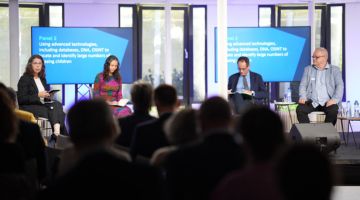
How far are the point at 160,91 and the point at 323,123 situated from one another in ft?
14.6

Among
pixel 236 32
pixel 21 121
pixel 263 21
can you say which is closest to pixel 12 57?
pixel 236 32

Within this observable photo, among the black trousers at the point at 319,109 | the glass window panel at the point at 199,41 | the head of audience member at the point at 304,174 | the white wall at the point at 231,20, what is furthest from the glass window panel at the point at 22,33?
the head of audience member at the point at 304,174

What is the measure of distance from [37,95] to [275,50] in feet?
14.3

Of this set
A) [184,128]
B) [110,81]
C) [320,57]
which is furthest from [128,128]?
[320,57]

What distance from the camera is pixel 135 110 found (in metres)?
4.42

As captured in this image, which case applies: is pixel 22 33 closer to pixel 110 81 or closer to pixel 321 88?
pixel 110 81

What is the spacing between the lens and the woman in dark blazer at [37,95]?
8.62m

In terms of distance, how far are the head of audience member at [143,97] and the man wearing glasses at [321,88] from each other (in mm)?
4731

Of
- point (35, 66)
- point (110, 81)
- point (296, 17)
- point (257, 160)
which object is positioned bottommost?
point (257, 160)

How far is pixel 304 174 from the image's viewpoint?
158 centimetres

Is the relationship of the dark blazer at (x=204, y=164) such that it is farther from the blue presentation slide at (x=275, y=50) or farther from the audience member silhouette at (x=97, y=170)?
the blue presentation slide at (x=275, y=50)

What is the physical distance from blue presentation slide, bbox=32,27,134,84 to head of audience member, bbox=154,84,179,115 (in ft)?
22.6

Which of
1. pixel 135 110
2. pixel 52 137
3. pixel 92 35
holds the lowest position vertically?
pixel 52 137

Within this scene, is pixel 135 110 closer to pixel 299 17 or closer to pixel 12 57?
pixel 12 57
